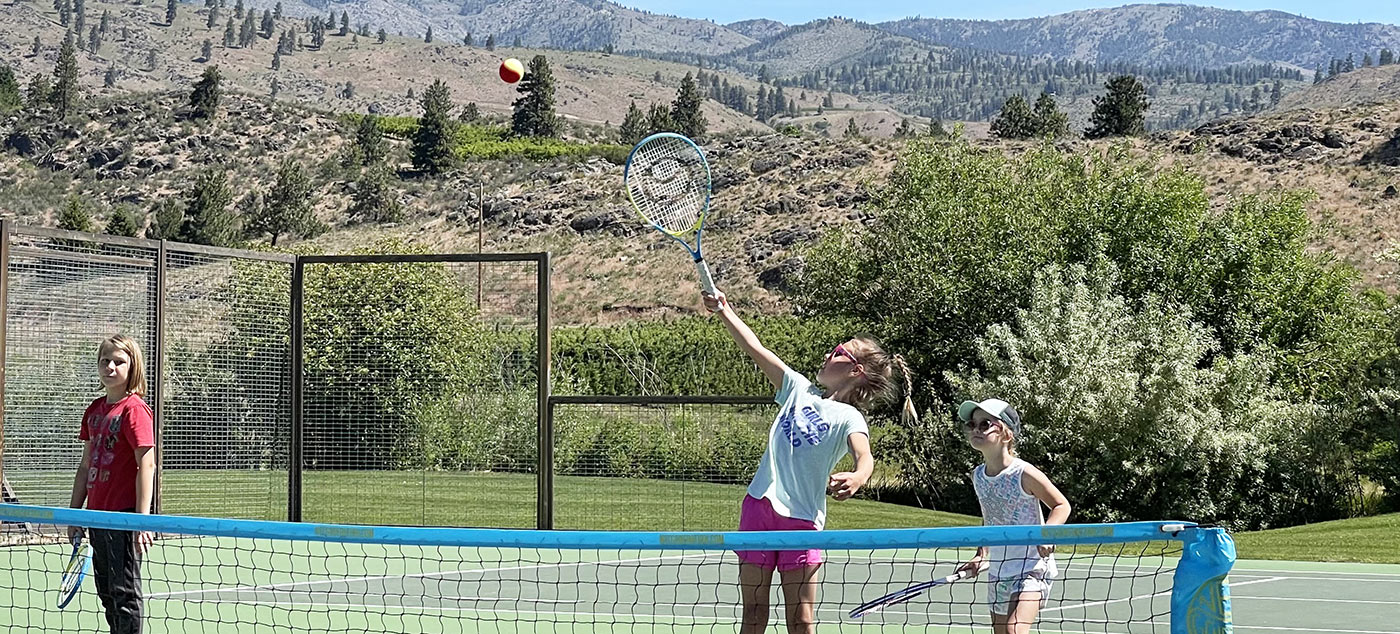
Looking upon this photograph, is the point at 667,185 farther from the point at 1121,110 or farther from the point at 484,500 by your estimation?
the point at 1121,110

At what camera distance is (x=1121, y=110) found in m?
69.0

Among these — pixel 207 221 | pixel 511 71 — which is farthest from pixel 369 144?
pixel 511 71

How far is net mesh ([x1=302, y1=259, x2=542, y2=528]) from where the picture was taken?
14.5 meters

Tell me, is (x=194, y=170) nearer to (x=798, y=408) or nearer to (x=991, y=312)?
(x=991, y=312)

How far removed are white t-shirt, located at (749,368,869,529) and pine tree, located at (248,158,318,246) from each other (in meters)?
59.4

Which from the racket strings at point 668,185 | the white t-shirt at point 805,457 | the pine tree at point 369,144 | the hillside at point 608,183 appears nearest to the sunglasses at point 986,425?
the white t-shirt at point 805,457

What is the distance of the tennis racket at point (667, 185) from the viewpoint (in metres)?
8.11

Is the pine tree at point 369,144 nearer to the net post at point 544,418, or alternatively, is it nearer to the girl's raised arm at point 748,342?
the net post at point 544,418

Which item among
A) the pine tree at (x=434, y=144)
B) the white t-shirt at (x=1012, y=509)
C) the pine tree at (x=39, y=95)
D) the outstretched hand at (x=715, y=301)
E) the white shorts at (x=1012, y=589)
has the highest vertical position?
the pine tree at (x=39, y=95)

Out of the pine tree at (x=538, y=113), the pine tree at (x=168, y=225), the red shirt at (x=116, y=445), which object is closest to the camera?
the red shirt at (x=116, y=445)

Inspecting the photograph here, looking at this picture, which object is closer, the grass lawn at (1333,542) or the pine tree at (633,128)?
the grass lawn at (1333,542)

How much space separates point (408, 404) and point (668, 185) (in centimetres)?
650

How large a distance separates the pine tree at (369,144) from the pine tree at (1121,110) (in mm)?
34650

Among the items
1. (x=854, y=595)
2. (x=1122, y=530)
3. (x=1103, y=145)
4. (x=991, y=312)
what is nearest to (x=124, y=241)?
(x=854, y=595)
